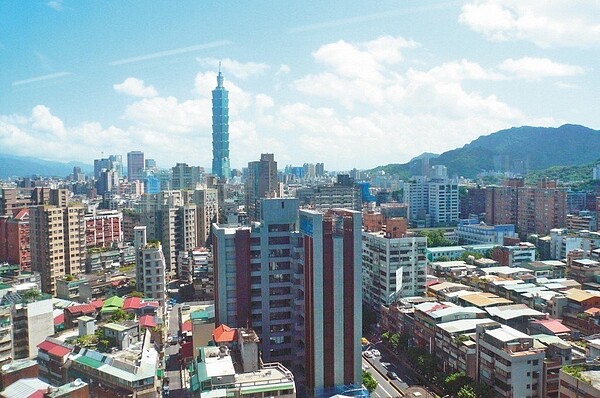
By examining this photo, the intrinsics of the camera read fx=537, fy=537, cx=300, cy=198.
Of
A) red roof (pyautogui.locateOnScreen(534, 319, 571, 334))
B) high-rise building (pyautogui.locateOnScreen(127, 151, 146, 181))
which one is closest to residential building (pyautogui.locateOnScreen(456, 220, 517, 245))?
red roof (pyautogui.locateOnScreen(534, 319, 571, 334))

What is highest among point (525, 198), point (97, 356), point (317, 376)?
point (525, 198)

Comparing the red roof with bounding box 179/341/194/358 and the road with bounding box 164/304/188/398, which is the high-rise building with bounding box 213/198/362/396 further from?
the road with bounding box 164/304/188/398

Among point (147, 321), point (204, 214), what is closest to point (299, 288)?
point (147, 321)

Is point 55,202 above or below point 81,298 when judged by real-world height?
above

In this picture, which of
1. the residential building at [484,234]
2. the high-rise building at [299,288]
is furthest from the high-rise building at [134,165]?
the high-rise building at [299,288]

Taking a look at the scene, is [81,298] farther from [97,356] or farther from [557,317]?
[557,317]

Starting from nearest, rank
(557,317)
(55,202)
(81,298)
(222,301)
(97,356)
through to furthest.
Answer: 1. (97,356)
2. (222,301)
3. (557,317)
4. (81,298)
5. (55,202)

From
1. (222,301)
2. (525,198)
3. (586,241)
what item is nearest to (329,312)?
(222,301)
